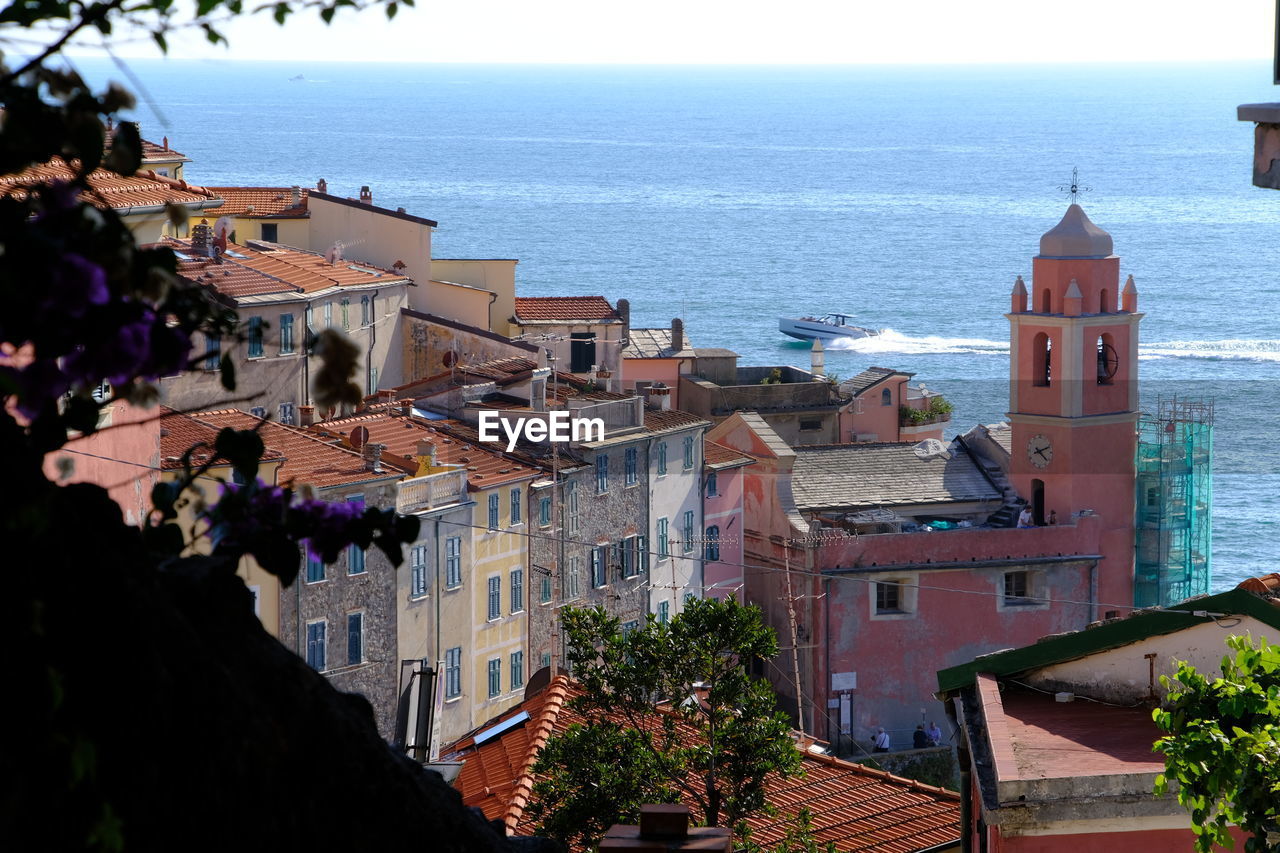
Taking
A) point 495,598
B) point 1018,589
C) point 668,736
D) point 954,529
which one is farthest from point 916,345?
point 668,736

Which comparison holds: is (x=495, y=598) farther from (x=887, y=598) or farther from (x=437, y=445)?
(x=887, y=598)

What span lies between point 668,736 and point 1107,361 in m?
34.9

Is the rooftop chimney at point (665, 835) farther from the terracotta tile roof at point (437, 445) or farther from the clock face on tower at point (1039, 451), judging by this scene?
the clock face on tower at point (1039, 451)

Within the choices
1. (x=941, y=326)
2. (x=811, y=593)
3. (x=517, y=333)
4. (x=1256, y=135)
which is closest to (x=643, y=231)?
(x=941, y=326)

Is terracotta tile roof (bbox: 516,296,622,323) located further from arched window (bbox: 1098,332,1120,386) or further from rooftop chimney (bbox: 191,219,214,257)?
arched window (bbox: 1098,332,1120,386)

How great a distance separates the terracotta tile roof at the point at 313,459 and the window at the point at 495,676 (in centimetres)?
460

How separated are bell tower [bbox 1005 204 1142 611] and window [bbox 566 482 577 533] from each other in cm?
1218

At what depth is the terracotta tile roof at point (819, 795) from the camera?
2341 cm

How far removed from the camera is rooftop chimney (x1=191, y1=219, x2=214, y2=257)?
155ft

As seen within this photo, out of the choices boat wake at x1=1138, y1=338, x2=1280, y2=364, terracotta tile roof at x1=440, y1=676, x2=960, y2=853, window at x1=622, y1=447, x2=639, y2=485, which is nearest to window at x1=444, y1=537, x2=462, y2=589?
window at x1=622, y1=447, x2=639, y2=485

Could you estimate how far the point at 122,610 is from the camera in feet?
11.4

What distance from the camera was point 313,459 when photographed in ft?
131

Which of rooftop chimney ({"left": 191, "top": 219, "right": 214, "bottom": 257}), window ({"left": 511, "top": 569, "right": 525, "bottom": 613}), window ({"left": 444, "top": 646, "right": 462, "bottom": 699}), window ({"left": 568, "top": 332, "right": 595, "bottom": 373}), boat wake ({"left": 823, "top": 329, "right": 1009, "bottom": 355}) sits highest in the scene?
rooftop chimney ({"left": 191, "top": 219, "right": 214, "bottom": 257})

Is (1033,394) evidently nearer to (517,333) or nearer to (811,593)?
(811,593)
